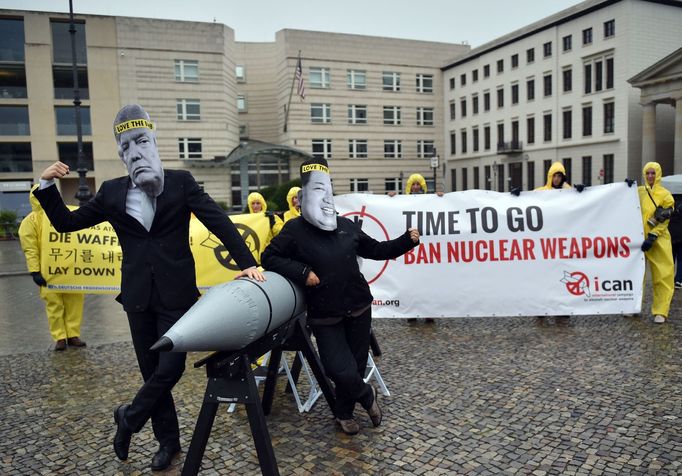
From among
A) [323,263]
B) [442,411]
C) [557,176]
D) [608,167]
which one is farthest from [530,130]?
[323,263]

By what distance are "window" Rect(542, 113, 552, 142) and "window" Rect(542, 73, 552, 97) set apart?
7.09ft

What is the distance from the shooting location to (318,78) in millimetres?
A: 59031

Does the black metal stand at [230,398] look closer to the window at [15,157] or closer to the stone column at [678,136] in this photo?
the stone column at [678,136]

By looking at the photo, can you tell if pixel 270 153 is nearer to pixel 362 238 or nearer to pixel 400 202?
pixel 400 202

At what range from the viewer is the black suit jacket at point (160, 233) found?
11.7 feet

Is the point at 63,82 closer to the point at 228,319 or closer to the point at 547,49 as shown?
the point at 547,49

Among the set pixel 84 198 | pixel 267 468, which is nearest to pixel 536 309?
pixel 267 468

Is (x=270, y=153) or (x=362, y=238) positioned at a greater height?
(x=270, y=153)

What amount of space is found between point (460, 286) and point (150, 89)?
48534 mm

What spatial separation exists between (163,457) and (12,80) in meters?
56.6

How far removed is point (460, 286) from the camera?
7.44 m

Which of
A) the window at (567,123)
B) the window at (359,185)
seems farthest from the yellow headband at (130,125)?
the window at (359,185)

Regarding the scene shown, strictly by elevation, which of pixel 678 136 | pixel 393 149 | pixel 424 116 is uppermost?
pixel 424 116

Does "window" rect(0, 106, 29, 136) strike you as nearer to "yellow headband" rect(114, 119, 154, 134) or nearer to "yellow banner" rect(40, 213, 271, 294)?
"yellow banner" rect(40, 213, 271, 294)
